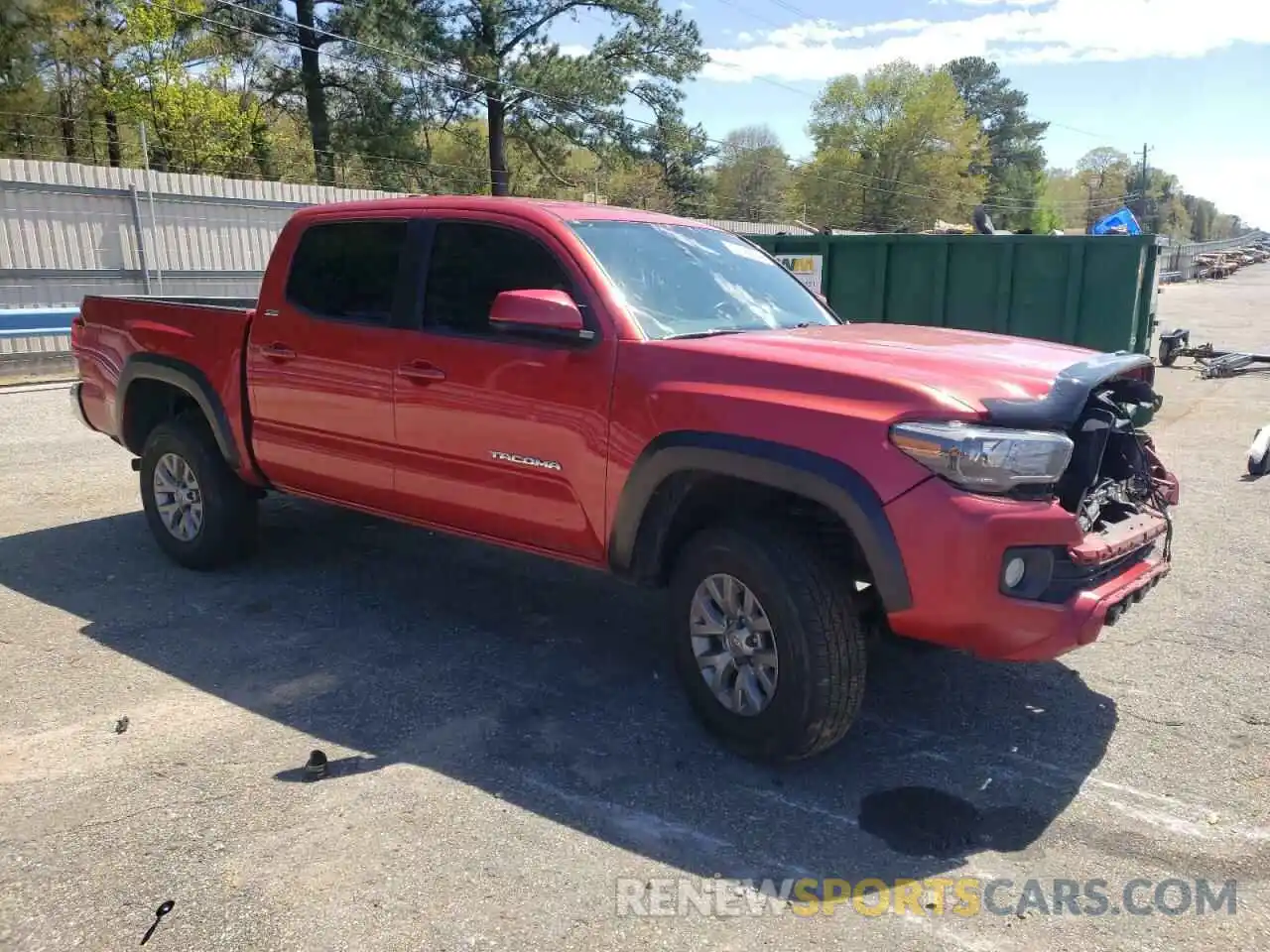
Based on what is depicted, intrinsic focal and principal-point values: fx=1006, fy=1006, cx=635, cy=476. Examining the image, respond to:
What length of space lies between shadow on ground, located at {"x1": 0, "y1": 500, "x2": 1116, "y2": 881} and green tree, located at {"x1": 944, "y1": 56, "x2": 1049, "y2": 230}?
10019 cm

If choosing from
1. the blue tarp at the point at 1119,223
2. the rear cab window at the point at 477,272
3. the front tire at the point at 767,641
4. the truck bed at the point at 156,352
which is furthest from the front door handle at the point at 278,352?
the blue tarp at the point at 1119,223

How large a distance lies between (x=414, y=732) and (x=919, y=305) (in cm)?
920

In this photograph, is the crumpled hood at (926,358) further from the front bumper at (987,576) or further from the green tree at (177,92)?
the green tree at (177,92)

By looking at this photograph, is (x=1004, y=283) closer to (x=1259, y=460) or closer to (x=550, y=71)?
(x=1259, y=460)

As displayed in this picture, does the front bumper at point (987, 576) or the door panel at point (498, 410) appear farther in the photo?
the door panel at point (498, 410)

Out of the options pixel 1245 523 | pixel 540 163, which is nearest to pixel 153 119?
pixel 540 163

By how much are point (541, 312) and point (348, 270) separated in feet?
5.25

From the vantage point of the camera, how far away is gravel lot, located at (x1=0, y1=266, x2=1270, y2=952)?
9.12 ft

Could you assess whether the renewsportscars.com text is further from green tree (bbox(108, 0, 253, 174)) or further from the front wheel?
green tree (bbox(108, 0, 253, 174))

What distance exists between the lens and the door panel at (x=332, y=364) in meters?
4.66

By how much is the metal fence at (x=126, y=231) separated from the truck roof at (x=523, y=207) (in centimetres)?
1158

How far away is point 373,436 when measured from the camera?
15.4ft

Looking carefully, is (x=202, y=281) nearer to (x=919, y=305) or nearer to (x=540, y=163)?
(x=919, y=305)

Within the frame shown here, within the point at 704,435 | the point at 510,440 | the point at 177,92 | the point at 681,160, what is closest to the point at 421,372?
the point at 510,440
